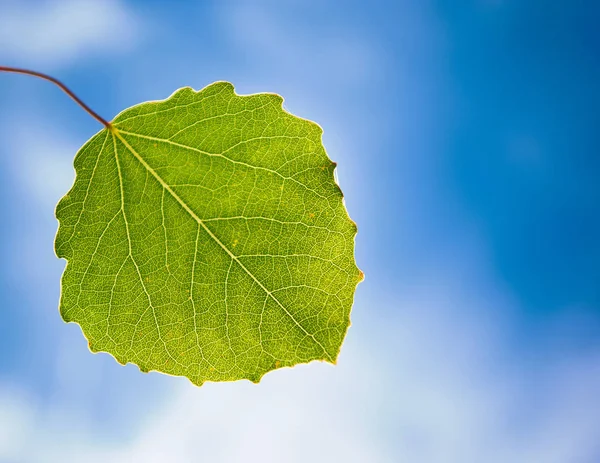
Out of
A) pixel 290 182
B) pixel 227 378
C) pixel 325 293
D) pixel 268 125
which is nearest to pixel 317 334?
pixel 325 293

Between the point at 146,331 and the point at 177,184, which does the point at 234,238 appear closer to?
the point at 177,184

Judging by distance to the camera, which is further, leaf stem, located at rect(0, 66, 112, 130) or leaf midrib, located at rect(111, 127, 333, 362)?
leaf midrib, located at rect(111, 127, 333, 362)

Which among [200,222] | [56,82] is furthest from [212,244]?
[56,82]

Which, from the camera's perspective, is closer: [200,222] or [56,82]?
[56,82]

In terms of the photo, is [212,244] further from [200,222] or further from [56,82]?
[56,82]

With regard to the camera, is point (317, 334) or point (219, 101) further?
point (219, 101)

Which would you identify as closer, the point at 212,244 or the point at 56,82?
the point at 56,82

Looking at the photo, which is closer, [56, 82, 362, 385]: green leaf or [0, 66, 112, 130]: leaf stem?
[0, 66, 112, 130]: leaf stem

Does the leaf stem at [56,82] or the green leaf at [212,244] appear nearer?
the leaf stem at [56,82]
